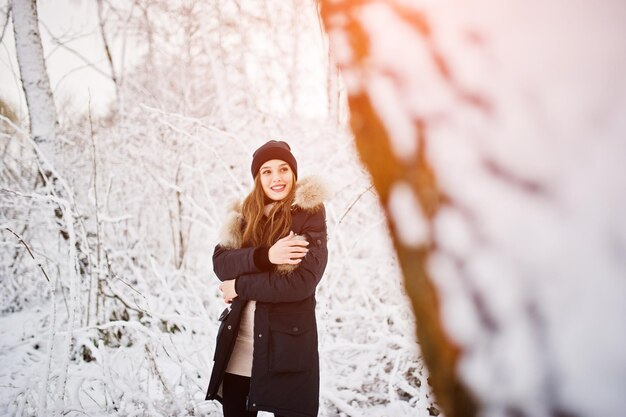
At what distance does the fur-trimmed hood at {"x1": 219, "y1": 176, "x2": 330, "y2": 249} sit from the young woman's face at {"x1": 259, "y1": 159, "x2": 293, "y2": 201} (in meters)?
0.08

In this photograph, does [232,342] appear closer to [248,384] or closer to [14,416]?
[248,384]

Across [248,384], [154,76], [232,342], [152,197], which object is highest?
[154,76]

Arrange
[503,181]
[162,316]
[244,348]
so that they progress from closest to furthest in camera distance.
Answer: [503,181]
[244,348]
[162,316]

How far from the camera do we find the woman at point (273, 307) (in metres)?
1.76

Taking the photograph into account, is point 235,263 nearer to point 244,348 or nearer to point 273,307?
point 273,307

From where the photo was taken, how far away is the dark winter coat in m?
1.75

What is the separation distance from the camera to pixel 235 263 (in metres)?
1.90

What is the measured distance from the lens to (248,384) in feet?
6.28

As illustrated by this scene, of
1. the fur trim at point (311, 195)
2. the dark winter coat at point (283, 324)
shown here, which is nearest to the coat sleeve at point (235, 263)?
the dark winter coat at point (283, 324)

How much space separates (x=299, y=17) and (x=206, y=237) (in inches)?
206

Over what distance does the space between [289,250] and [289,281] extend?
0.43ft

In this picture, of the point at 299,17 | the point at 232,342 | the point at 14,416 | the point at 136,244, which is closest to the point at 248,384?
the point at 232,342

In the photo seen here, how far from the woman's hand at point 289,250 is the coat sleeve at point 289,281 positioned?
0.04 meters

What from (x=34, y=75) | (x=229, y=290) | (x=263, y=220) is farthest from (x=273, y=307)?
(x=34, y=75)
